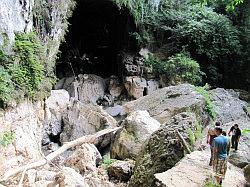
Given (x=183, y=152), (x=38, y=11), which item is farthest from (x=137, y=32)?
(x=183, y=152)

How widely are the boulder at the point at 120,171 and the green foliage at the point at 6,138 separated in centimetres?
259

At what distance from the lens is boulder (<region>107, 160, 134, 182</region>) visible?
8.12 metres

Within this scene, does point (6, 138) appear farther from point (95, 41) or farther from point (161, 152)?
point (95, 41)

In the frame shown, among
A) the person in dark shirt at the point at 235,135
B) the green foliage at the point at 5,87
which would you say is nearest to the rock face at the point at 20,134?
the green foliage at the point at 5,87

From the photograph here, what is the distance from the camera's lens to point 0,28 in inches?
300

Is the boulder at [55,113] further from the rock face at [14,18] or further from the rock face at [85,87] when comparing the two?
the rock face at [14,18]

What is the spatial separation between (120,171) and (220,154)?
3573 millimetres

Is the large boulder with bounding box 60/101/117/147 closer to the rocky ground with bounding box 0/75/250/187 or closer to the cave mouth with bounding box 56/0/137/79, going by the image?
the rocky ground with bounding box 0/75/250/187

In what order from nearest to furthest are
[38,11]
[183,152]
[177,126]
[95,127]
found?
[183,152]
[177,126]
[38,11]
[95,127]

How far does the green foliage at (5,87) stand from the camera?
7184 millimetres

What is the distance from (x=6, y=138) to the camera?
714 centimetres

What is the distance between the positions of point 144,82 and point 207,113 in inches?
203

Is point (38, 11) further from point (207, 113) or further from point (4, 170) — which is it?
point (207, 113)

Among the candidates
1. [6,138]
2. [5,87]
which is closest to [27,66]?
[5,87]
